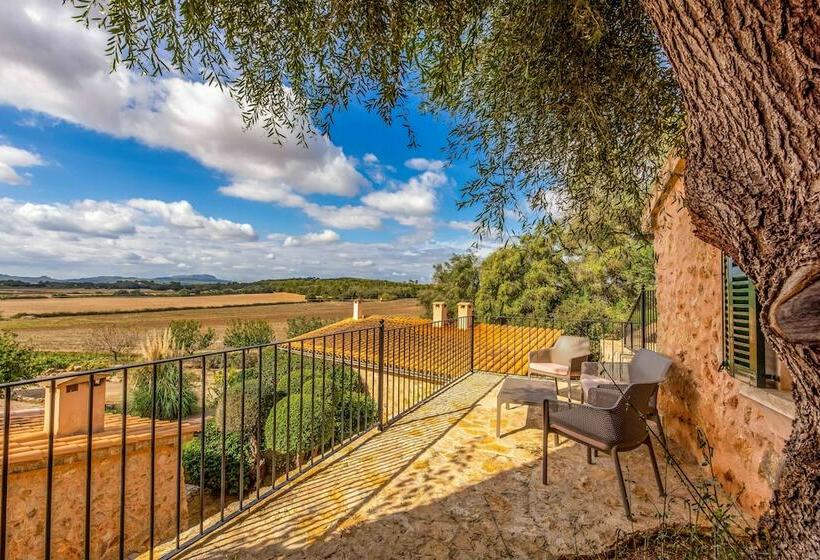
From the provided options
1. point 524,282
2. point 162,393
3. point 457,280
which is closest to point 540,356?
point 162,393

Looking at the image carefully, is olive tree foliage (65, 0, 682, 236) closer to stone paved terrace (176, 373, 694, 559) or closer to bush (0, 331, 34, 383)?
stone paved terrace (176, 373, 694, 559)

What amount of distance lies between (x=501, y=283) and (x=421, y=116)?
1547cm

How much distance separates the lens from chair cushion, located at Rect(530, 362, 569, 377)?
198 inches

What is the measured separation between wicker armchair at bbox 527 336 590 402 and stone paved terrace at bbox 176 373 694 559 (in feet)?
4.92

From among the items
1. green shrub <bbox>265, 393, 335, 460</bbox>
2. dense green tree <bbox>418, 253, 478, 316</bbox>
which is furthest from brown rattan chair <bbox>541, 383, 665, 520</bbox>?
dense green tree <bbox>418, 253, 478, 316</bbox>

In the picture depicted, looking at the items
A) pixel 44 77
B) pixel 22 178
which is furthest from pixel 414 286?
pixel 44 77

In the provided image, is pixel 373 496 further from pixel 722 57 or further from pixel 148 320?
pixel 148 320

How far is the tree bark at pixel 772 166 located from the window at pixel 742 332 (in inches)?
59.1

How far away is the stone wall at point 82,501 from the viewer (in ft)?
12.3

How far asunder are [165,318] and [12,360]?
12.2 meters

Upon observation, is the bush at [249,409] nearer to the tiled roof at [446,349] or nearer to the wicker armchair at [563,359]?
the tiled roof at [446,349]

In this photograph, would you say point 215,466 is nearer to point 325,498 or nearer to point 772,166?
point 325,498

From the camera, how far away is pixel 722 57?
Result: 1.11m

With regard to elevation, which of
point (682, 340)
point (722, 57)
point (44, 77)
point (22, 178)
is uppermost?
point (22, 178)
